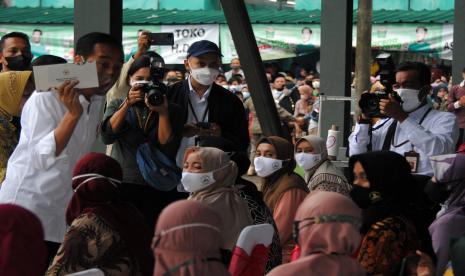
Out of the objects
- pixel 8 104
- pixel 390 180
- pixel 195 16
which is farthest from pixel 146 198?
pixel 195 16

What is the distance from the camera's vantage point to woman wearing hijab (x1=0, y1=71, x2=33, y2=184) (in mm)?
6910

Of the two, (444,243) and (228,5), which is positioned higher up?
(228,5)

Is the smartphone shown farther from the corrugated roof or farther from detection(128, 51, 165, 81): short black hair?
the corrugated roof

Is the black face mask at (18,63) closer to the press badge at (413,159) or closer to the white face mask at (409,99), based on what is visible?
the white face mask at (409,99)

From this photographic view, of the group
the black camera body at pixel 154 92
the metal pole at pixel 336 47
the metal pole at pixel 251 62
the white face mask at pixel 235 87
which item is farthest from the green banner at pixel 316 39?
the black camera body at pixel 154 92

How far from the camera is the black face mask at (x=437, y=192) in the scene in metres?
6.14

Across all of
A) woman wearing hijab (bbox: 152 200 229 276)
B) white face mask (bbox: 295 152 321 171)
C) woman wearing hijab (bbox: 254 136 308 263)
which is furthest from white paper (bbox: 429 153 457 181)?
woman wearing hijab (bbox: 152 200 229 276)

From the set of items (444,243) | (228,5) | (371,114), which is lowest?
(444,243)

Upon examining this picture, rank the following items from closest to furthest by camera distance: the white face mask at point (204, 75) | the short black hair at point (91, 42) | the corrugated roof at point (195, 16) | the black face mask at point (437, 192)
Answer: the black face mask at point (437, 192), the short black hair at point (91, 42), the white face mask at point (204, 75), the corrugated roof at point (195, 16)

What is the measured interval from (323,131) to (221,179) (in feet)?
21.5

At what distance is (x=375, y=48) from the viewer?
2853 centimetres

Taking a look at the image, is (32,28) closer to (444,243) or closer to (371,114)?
(371,114)

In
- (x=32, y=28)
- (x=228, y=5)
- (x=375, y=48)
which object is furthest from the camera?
(x=32, y=28)

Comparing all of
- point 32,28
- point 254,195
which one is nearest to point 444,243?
point 254,195
